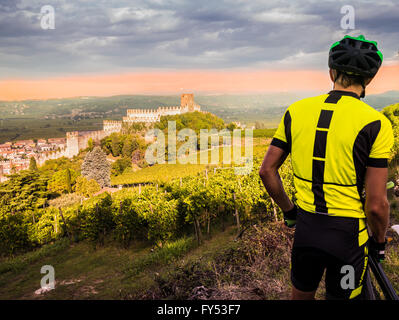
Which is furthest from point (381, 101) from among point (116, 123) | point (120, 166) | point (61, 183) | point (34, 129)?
point (34, 129)

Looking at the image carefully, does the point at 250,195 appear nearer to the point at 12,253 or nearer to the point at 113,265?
the point at 113,265

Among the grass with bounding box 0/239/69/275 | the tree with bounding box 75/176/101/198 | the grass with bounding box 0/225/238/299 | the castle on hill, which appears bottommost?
the tree with bounding box 75/176/101/198

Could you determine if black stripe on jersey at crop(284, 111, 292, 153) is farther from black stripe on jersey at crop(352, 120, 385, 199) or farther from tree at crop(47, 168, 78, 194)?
tree at crop(47, 168, 78, 194)

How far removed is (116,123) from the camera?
4296 inches

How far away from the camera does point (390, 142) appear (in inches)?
61.7

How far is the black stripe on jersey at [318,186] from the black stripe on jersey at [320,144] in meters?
0.04

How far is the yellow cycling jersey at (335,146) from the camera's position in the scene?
1.55 metres

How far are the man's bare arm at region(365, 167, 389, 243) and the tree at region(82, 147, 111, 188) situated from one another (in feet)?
166

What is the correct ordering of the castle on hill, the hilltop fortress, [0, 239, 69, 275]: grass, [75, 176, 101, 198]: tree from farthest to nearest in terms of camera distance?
the castle on hill, the hilltop fortress, [75, 176, 101, 198]: tree, [0, 239, 69, 275]: grass

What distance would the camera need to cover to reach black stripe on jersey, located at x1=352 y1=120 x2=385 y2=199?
1530 millimetres

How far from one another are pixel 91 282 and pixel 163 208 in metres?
4.13

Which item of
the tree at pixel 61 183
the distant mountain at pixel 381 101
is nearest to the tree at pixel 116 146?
the tree at pixel 61 183

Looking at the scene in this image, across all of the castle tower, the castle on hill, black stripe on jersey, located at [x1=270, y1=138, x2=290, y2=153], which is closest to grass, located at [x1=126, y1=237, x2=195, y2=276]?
black stripe on jersey, located at [x1=270, y1=138, x2=290, y2=153]
